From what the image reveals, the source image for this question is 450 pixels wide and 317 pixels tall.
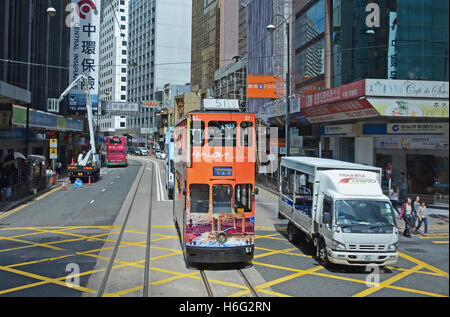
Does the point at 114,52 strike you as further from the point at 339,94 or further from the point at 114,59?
the point at 339,94

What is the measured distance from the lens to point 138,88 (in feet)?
448

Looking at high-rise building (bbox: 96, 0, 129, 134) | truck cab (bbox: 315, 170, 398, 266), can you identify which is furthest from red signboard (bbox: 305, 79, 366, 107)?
high-rise building (bbox: 96, 0, 129, 134)

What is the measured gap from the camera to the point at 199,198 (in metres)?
11.9

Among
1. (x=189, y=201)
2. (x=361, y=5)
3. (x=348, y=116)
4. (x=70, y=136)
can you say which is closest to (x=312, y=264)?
(x=189, y=201)

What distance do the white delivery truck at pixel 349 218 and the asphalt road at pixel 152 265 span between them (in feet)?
2.19

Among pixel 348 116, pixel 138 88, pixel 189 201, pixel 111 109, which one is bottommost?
pixel 189 201

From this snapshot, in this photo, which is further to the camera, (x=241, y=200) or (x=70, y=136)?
(x=70, y=136)

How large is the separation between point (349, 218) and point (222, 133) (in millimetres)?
4610

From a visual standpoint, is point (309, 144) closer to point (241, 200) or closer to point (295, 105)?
point (295, 105)

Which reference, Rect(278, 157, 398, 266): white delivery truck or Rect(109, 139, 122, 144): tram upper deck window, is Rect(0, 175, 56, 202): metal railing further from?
Rect(109, 139, 122, 144): tram upper deck window

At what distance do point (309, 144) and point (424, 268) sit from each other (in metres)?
25.0

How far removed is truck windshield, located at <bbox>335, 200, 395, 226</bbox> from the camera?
12.2 meters

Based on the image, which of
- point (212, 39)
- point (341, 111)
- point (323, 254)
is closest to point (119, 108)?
point (212, 39)
